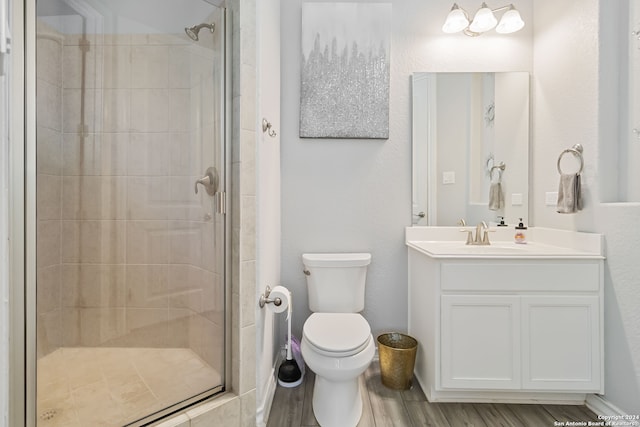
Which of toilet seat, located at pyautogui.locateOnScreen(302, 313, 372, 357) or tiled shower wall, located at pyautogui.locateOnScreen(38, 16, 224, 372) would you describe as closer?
tiled shower wall, located at pyautogui.locateOnScreen(38, 16, 224, 372)

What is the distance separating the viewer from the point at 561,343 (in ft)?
5.38

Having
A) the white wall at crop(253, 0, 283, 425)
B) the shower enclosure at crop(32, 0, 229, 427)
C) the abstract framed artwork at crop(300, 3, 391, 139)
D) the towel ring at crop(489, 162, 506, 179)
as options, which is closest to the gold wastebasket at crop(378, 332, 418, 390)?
the white wall at crop(253, 0, 283, 425)

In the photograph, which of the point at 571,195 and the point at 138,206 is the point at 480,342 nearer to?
the point at 571,195

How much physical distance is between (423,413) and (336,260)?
0.92 meters

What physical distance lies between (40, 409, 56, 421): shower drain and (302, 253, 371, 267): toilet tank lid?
1.31 meters

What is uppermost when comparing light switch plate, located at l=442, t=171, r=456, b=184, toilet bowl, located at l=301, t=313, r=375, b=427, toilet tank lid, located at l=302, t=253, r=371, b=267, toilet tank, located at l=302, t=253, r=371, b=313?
light switch plate, located at l=442, t=171, r=456, b=184

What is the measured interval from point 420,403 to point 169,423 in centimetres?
124

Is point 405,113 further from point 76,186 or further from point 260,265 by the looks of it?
point 76,186

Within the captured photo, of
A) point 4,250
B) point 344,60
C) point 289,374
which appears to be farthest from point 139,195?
point 344,60

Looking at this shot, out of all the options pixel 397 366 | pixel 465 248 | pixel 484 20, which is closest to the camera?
pixel 397 366

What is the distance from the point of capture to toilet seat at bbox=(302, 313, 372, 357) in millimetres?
1479

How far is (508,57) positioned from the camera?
7.34ft

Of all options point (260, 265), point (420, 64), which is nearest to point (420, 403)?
point (260, 265)

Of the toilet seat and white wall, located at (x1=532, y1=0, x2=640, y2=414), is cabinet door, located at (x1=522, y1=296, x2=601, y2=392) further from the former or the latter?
the toilet seat
